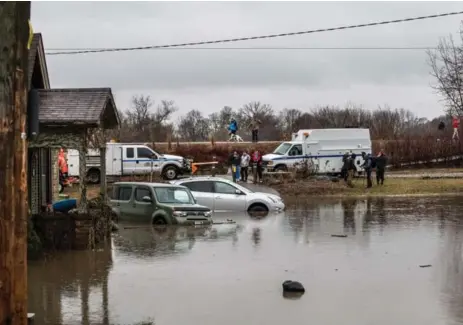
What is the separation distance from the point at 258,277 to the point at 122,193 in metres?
9.90

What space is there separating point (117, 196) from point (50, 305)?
11.2m

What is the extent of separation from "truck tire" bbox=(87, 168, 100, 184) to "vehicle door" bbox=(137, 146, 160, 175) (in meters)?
2.35

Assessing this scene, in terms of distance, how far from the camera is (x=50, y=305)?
9.66 meters

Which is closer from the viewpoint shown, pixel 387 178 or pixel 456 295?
pixel 456 295

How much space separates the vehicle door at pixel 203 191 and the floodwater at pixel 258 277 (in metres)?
4.45

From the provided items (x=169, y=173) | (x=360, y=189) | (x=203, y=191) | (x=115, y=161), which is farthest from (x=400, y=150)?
(x=203, y=191)

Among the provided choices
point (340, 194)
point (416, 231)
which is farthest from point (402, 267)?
point (340, 194)

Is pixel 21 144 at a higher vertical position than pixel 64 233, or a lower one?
higher

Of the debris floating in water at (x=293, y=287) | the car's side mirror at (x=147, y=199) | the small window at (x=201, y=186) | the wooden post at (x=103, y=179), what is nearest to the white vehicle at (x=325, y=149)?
the small window at (x=201, y=186)

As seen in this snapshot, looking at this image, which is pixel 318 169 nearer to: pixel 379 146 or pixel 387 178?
pixel 387 178

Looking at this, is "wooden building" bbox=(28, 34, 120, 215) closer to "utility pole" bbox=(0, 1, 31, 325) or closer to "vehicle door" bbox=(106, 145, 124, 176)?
"utility pole" bbox=(0, 1, 31, 325)

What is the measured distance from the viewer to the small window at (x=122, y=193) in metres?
20.3

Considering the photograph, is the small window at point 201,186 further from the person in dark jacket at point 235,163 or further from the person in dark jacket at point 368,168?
the person in dark jacket at point 368,168

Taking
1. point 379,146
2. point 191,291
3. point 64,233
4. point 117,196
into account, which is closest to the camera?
point 191,291
